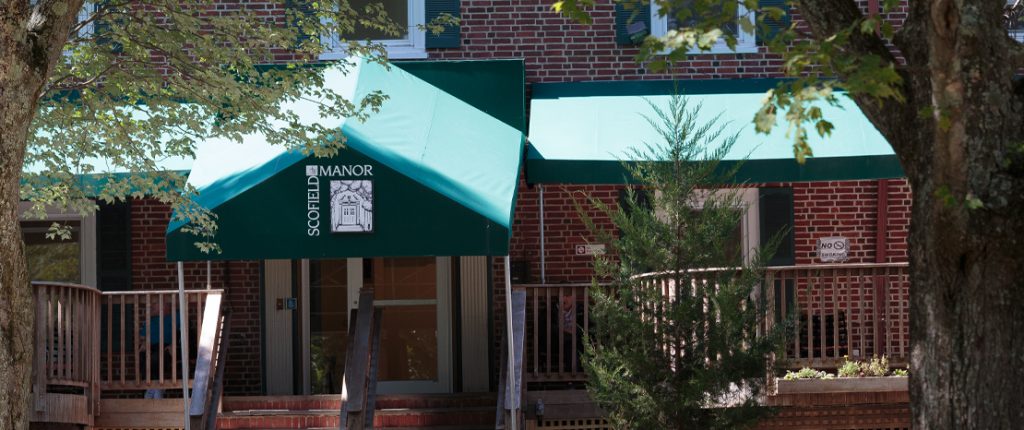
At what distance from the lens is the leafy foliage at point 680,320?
9.15m

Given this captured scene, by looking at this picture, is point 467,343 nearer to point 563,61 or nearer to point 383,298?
point 383,298

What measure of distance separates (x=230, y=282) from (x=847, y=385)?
20.4 ft

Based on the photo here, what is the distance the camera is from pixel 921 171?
20.2 feet

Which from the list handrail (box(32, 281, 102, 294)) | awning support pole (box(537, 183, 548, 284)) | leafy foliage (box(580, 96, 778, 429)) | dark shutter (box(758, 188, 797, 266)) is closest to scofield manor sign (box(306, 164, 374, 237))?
leafy foliage (box(580, 96, 778, 429))

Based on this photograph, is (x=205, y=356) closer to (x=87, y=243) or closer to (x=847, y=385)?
(x=87, y=243)

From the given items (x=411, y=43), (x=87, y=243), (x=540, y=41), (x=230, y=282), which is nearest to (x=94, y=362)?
(x=230, y=282)

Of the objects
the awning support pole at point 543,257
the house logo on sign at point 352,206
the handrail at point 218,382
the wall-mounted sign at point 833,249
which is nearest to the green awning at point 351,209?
the house logo on sign at point 352,206

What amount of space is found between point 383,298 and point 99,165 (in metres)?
3.17

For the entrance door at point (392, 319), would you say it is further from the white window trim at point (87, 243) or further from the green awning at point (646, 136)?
the white window trim at point (87, 243)

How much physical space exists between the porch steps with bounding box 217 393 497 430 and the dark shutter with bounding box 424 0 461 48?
144 inches

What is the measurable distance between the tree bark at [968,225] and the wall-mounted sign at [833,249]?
6.74 meters

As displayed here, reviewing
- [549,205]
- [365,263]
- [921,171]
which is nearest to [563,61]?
[549,205]

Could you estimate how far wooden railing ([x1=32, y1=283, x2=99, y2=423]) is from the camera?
32.9ft

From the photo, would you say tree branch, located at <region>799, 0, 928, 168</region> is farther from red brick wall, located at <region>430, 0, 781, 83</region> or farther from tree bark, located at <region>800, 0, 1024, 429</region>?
red brick wall, located at <region>430, 0, 781, 83</region>
